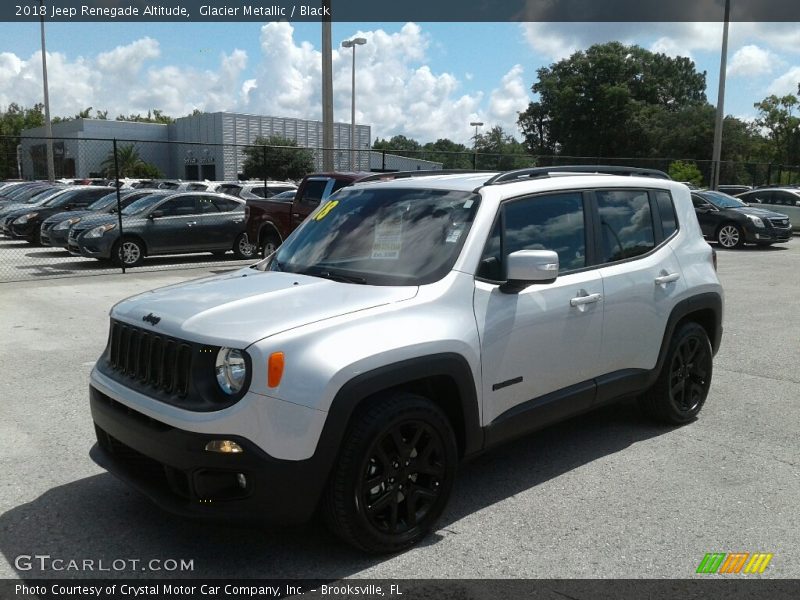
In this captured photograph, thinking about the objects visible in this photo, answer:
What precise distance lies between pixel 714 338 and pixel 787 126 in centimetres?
7567

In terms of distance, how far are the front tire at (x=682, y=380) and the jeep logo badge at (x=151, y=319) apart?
11.3 feet

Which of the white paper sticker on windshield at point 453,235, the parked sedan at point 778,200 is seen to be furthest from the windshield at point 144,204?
the parked sedan at point 778,200

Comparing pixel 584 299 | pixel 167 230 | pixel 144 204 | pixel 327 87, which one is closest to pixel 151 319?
pixel 584 299

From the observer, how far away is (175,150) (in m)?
63.5

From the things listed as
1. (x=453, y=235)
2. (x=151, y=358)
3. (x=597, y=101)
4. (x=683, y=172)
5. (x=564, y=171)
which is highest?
(x=597, y=101)

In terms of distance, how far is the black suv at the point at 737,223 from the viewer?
20.0 meters

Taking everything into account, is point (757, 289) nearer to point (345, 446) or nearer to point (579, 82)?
point (345, 446)

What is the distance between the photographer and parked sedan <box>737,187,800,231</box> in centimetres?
2453

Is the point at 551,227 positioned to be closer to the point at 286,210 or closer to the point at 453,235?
the point at 453,235

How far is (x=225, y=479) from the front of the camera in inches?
128

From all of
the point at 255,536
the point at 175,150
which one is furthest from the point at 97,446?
the point at 175,150

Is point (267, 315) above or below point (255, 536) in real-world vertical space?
above

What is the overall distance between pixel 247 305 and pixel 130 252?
13249 mm

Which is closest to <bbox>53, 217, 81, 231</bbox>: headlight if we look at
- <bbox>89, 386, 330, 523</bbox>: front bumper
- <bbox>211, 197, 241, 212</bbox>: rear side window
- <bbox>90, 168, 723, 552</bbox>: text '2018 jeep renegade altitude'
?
<bbox>211, 197, 241, 212</bbox>: rear side window
